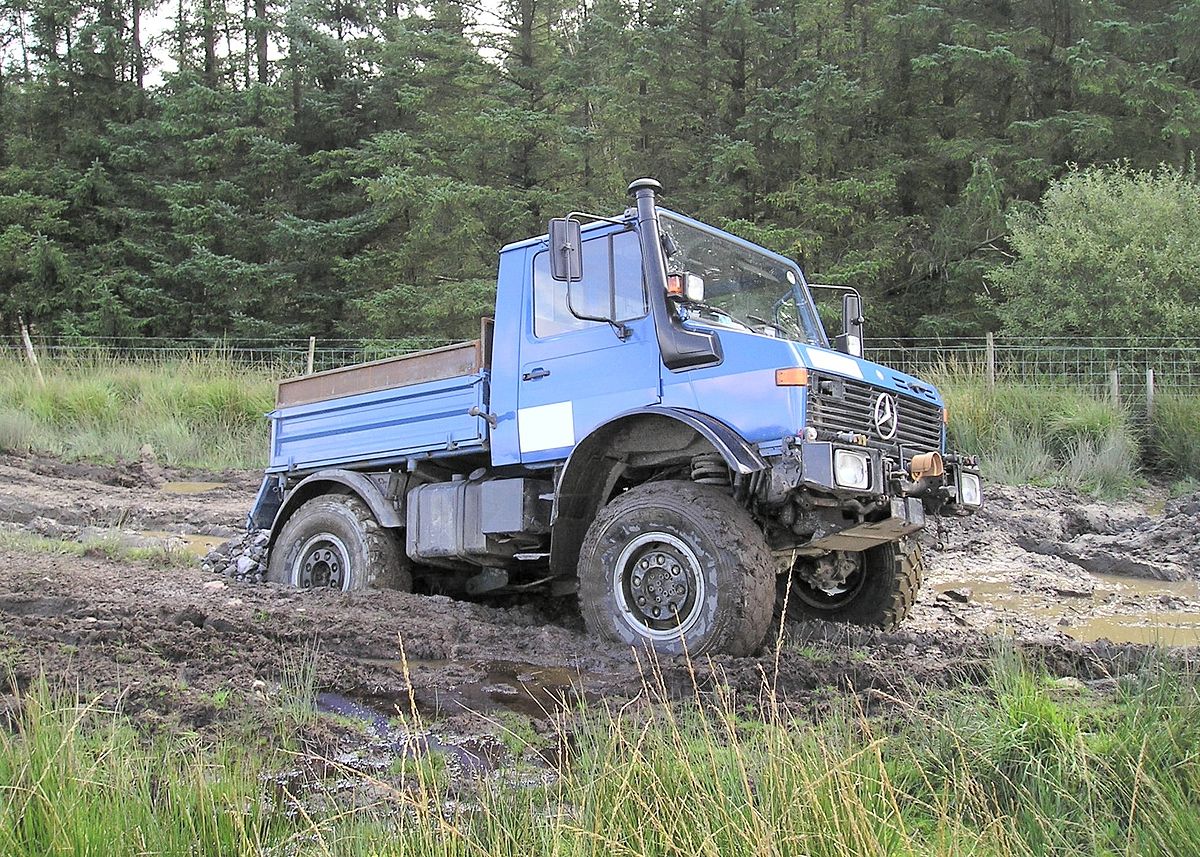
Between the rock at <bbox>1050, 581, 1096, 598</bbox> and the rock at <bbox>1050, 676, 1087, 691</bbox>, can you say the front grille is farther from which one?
the rock at <bbox>1050, 581, 1096, 598</bbox>

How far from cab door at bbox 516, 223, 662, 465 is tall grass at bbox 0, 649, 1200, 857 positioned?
9.24 feet

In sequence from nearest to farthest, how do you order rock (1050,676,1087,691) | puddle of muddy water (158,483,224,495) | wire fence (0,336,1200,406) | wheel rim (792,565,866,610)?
rock (1050,676,1087,691) → wheel rim (792,565,866,610) → puddle of muddy water (158,483,224,495) → wire fence (0,336,1200,406)

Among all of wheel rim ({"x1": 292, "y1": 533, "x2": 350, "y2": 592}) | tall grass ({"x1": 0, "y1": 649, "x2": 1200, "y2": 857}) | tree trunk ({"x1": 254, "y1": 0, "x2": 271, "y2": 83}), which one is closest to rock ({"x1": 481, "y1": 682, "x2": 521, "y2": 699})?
tall grass ({"x1": 0, "y1": 649, "x2": 1200, "y2": 857})

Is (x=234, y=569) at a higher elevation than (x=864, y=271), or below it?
below

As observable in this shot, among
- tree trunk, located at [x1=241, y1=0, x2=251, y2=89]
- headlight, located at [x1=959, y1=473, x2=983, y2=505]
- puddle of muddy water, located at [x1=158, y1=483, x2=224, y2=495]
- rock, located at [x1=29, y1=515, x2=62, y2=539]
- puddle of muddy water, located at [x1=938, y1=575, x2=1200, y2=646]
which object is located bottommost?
puddle of muddy water, located at [x1=938, y1=575, x2=1200, y2=646]

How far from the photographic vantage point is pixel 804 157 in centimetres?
2350

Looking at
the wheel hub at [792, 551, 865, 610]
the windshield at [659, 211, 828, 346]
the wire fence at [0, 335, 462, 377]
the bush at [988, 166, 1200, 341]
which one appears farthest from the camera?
the wire fence at [0, 335, 462, 377]

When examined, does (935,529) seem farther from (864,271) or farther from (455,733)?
(864,271)

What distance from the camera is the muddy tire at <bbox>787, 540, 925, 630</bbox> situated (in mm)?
7031

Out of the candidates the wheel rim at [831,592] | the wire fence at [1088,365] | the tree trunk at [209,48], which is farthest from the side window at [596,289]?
the tree trunk at [209,48]

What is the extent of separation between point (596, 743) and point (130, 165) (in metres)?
30.1

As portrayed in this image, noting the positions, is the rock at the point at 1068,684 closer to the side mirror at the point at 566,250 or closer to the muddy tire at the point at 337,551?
the side mirror at the point at 566,250

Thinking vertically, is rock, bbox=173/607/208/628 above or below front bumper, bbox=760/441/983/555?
below

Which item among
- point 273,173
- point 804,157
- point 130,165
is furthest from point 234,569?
point 130,165
